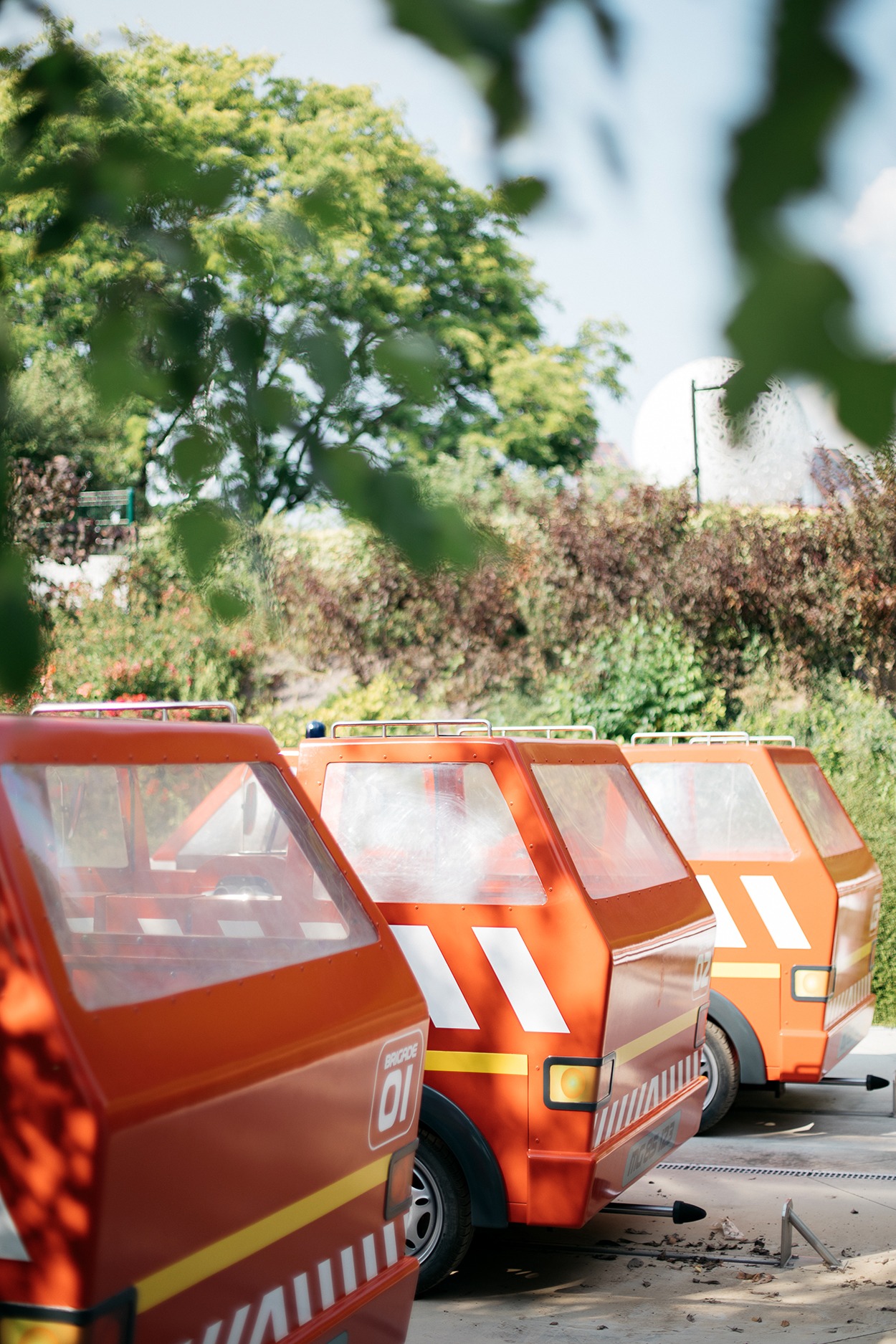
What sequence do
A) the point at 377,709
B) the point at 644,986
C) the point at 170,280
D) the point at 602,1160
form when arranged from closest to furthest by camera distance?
the point at 170,280 → the point at 602,1160 → the point at 644,986 → the point at 377,709

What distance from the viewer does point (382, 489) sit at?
5.43 feet

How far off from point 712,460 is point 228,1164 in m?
1.71

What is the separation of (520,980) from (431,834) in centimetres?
65

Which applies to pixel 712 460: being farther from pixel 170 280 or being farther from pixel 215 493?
pixel 170 280

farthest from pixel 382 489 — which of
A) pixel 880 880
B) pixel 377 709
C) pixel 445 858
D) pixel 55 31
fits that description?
pixel 377 709

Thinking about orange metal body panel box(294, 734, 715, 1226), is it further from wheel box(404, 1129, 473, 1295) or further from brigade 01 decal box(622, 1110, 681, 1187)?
wheel box(404, 1129, 473, 1295)

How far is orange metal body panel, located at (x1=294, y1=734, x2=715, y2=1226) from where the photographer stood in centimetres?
425

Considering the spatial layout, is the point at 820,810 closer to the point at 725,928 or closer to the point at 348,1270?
the point at 725,928

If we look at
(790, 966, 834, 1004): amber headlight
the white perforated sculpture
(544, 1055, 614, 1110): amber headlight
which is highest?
the white perforated sculpture

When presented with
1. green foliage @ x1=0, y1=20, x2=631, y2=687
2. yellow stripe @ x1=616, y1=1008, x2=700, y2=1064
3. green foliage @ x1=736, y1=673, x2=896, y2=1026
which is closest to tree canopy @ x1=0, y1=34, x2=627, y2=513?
green foliage @ x1=0, y1=20, x2=631, y2=687

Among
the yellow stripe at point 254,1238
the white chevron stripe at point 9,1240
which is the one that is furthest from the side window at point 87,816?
the yellow stripe at point 254,1238

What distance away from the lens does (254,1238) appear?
8.19 feet

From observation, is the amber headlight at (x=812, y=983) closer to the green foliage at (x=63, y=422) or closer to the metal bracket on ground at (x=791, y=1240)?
the metal bracket on ground at (x=791, y=1240)

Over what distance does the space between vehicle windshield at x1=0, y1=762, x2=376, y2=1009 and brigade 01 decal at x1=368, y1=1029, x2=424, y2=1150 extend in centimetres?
26
